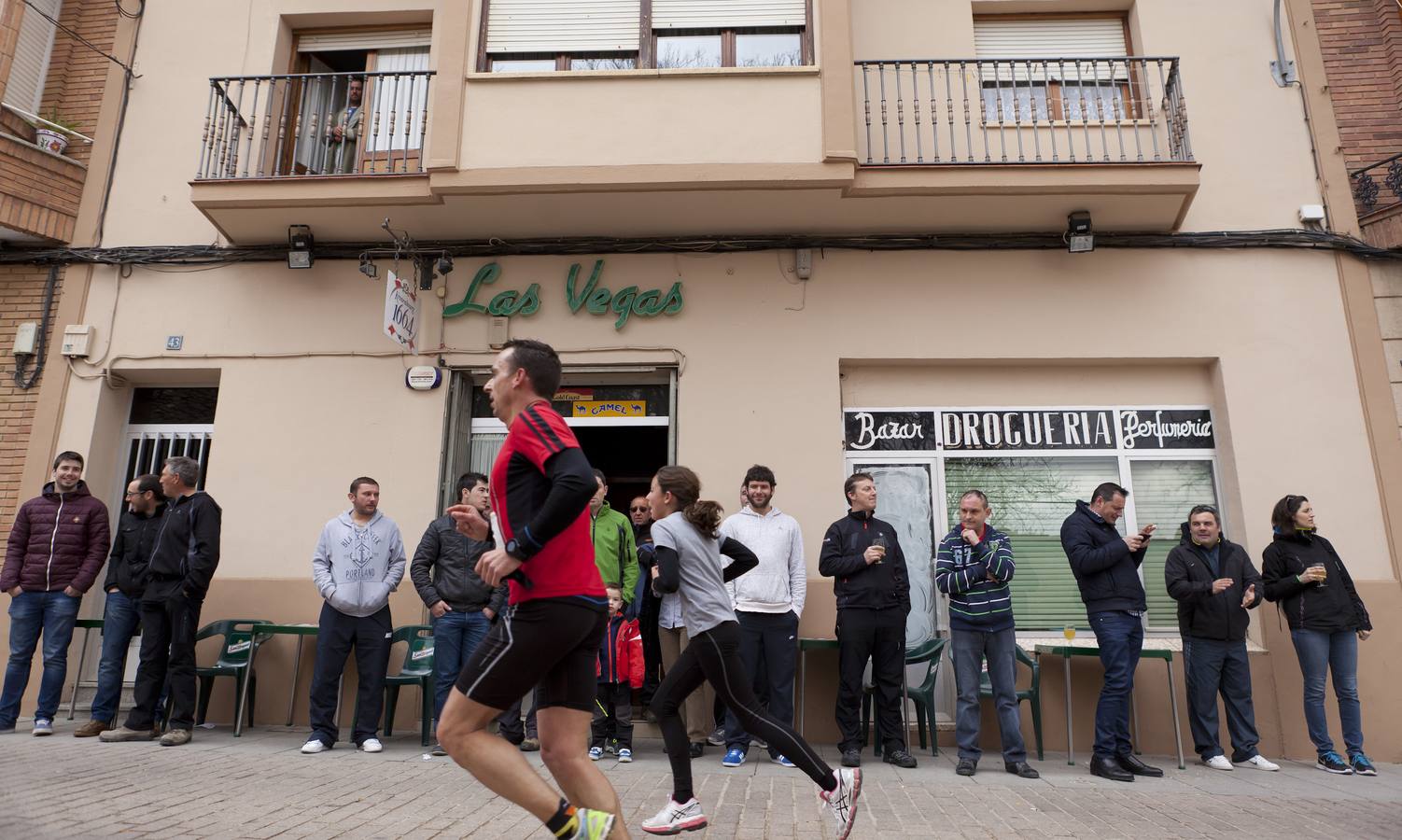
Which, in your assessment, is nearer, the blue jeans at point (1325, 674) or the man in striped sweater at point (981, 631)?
the man in striped sweater at point (981, 631)

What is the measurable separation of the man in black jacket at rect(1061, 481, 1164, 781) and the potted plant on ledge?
10.6 metres

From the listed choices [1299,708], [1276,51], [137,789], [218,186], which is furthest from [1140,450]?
[218,186]

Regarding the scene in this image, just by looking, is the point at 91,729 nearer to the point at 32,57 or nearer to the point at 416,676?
the point at 416,676

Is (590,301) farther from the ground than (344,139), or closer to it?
closer to it

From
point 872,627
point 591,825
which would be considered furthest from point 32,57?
point 591,825

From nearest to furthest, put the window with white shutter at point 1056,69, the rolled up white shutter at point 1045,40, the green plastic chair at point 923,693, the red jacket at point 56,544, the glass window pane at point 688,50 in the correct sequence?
the green plastic chair at point 923,693
the red jacket at point 56,544
the glass window pane at point 688,50
the window with white shutter at point 1056,69
the rolled up white shutter at point 1045,40

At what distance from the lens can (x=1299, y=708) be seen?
7391 millimetres

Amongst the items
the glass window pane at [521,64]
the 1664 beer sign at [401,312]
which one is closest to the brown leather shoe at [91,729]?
the 1664 beer sign at [401,312]

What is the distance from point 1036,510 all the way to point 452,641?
547 centimetres

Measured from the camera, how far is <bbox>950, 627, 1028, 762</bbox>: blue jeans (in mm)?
6372

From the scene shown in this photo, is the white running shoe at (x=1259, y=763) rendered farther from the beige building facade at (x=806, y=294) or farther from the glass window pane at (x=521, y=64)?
the glass window pane at (x=521, y=64)

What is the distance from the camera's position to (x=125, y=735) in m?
6.80

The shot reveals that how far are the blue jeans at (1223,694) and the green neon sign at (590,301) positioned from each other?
5.45m

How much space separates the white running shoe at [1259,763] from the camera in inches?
266
